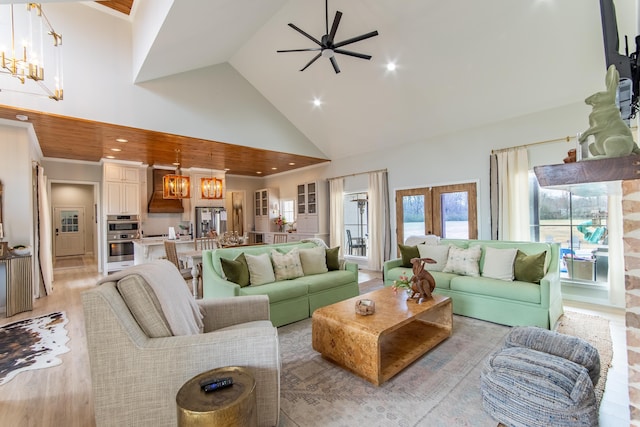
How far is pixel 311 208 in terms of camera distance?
8.05m

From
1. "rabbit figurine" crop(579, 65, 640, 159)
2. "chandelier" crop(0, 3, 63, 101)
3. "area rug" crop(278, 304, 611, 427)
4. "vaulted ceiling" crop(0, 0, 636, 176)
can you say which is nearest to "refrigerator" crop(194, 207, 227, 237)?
"vaulted ceiling" crop(0, 0, 636, 176)

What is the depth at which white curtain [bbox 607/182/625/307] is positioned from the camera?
373 cm

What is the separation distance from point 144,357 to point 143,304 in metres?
0.28

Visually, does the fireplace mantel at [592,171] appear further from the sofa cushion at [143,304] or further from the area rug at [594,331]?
the area rug at [594,331]

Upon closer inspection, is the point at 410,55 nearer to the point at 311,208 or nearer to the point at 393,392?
the point at 393,392

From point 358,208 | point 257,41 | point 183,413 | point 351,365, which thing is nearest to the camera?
point 183,413

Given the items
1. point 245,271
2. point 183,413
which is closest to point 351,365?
point 183,413

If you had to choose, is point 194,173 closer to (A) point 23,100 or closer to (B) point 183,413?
(A) point 23,100

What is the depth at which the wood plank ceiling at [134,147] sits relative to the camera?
4.27 metres

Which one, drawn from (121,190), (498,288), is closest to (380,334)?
(498,288)

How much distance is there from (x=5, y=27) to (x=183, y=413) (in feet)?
16.6

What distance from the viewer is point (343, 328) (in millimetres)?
2389

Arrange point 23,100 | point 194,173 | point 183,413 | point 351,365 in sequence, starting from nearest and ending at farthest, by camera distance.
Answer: point 183,413 < point 351,365 < point 23,100 < point 194,173

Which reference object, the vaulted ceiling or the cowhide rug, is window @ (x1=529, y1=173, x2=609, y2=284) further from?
the cowhide rug
